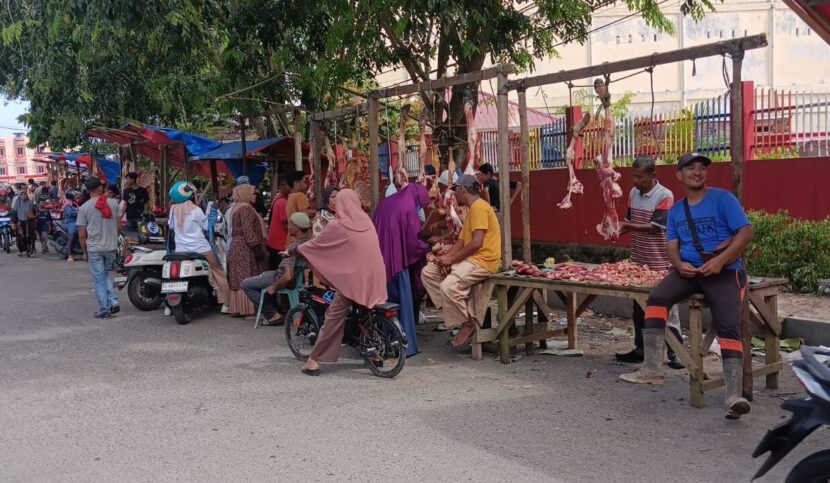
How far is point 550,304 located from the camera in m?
10.6

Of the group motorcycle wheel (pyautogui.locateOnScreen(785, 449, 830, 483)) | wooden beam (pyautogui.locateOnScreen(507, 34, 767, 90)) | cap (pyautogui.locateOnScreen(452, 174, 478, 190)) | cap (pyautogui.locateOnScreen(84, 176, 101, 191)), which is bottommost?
motorcycle wheel (pyautogui.locateOnScreen(785, 449, 830, 483))

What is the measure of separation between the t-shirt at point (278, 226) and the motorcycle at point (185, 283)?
3.09 feet

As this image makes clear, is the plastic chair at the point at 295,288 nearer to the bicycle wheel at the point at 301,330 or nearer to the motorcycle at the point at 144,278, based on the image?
the bicycle wheel at the point at 301,330

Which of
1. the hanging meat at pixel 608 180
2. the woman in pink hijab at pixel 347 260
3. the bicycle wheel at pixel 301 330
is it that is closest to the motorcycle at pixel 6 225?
the bicycle wheel at pixel 301 330

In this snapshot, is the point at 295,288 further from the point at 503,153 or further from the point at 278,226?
the point at 503,153

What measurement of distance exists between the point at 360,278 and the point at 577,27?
8.38 meters

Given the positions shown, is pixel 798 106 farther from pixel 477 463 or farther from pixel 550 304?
pixel 477 463

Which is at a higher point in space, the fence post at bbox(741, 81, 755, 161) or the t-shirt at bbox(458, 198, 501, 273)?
the fence post at bbox(741, 81, 755, 161)

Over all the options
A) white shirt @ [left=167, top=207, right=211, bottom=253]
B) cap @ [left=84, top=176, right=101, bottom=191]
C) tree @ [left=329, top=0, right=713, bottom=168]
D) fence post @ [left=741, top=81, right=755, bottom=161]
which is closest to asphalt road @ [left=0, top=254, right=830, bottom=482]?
white shirt @ [left=167, top=207, right=211, bottom=253]

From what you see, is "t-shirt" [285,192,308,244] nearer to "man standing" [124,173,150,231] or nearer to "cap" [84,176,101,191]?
"cap" [84,176,101,191]

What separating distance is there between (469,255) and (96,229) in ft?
18.1

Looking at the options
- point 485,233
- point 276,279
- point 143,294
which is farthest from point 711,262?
point 143,294

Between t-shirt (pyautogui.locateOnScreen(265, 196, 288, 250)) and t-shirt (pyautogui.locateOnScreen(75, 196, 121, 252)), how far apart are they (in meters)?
2.09

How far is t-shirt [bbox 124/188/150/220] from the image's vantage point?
15531mm
